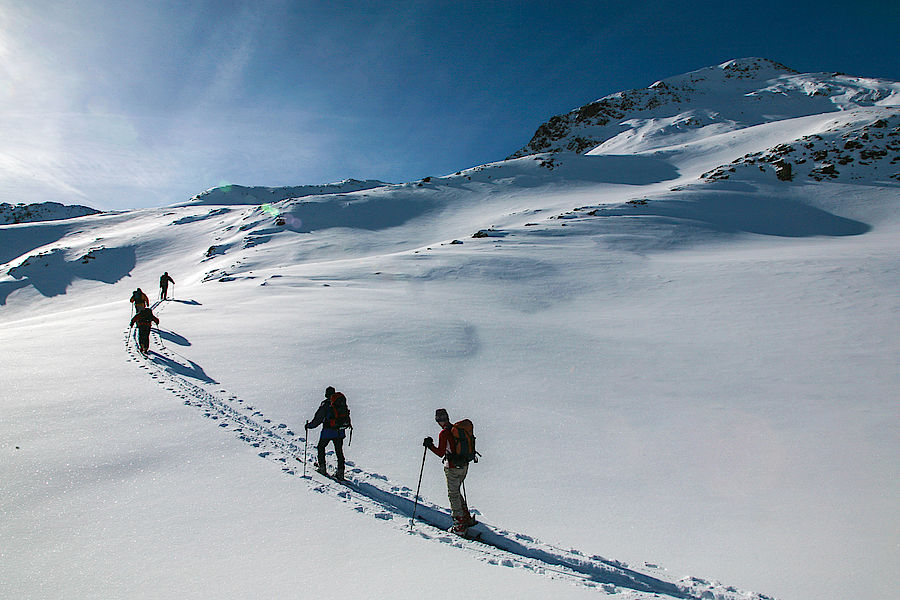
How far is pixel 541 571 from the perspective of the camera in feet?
12.7

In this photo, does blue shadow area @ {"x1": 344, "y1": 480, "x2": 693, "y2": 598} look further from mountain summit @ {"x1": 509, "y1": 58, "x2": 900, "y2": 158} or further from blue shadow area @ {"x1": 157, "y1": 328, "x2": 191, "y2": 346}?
mountain summit @ {"x1": 509, "y1": 58, "x2": 900, "y2": 158}

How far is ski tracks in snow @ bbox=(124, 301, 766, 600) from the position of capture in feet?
12.7

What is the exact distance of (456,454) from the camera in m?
4.89

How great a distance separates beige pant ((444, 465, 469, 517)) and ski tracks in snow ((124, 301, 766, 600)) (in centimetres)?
25

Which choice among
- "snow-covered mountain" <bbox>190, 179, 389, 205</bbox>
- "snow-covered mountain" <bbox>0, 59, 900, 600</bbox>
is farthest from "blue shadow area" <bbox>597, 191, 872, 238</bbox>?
"snow-covered mountain" <bbox>190, 179, 389, 205</bbox>

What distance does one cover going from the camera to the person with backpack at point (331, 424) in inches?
229

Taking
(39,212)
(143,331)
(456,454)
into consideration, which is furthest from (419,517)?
(39,212)

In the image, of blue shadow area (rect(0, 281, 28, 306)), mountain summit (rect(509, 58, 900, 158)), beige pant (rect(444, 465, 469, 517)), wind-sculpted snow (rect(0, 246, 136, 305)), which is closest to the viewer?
beige pant (rect(444, 465, 469, 517))

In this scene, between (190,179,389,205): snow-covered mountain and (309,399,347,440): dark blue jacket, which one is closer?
(309,399,347,440): dark blue jacket

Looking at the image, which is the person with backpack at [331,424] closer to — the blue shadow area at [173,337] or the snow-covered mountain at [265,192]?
the blue shadow area at [173,337]

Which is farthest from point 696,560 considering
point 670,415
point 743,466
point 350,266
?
point 350,266

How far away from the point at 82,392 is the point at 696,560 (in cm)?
994

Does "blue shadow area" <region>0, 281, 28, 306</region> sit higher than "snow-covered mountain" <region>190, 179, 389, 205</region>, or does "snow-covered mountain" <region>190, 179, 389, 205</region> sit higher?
"snow-covered mountain" <region>190, 179, 389, 205</region>

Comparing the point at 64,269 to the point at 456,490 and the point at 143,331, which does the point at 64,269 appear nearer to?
the point at 143,331
